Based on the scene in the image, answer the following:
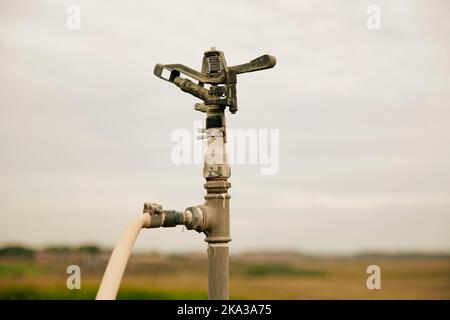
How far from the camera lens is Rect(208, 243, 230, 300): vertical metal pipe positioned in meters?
6.90

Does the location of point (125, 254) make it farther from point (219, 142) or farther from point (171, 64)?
point (171, 64)

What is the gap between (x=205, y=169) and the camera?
6980 millimetres

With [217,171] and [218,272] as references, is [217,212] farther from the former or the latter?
[218,272]

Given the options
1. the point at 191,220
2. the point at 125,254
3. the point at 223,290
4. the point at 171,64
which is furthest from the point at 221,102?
the point at 125,254

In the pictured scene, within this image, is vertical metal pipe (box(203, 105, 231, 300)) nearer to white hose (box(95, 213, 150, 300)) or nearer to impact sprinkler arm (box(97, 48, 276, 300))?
impact sprinkler arm (box(97, 48, 276, 300))

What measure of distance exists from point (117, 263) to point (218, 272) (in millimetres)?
2274

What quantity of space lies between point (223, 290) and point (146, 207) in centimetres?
150

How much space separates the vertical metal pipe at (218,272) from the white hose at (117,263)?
1538mm

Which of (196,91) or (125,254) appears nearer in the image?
(125,254)

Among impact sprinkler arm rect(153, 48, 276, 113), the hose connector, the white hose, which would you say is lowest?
the white hose

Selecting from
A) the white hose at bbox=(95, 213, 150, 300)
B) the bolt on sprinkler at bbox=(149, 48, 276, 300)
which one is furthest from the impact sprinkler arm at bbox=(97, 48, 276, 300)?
the white hose at bbox=(95, 213, 150, 300)

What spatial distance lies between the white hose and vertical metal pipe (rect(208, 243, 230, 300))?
154 centimetres

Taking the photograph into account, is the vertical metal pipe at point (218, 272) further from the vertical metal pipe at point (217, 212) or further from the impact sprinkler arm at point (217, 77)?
the impact sprinkler arm at point (217, 77)

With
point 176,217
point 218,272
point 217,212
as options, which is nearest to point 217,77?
point 217,212
